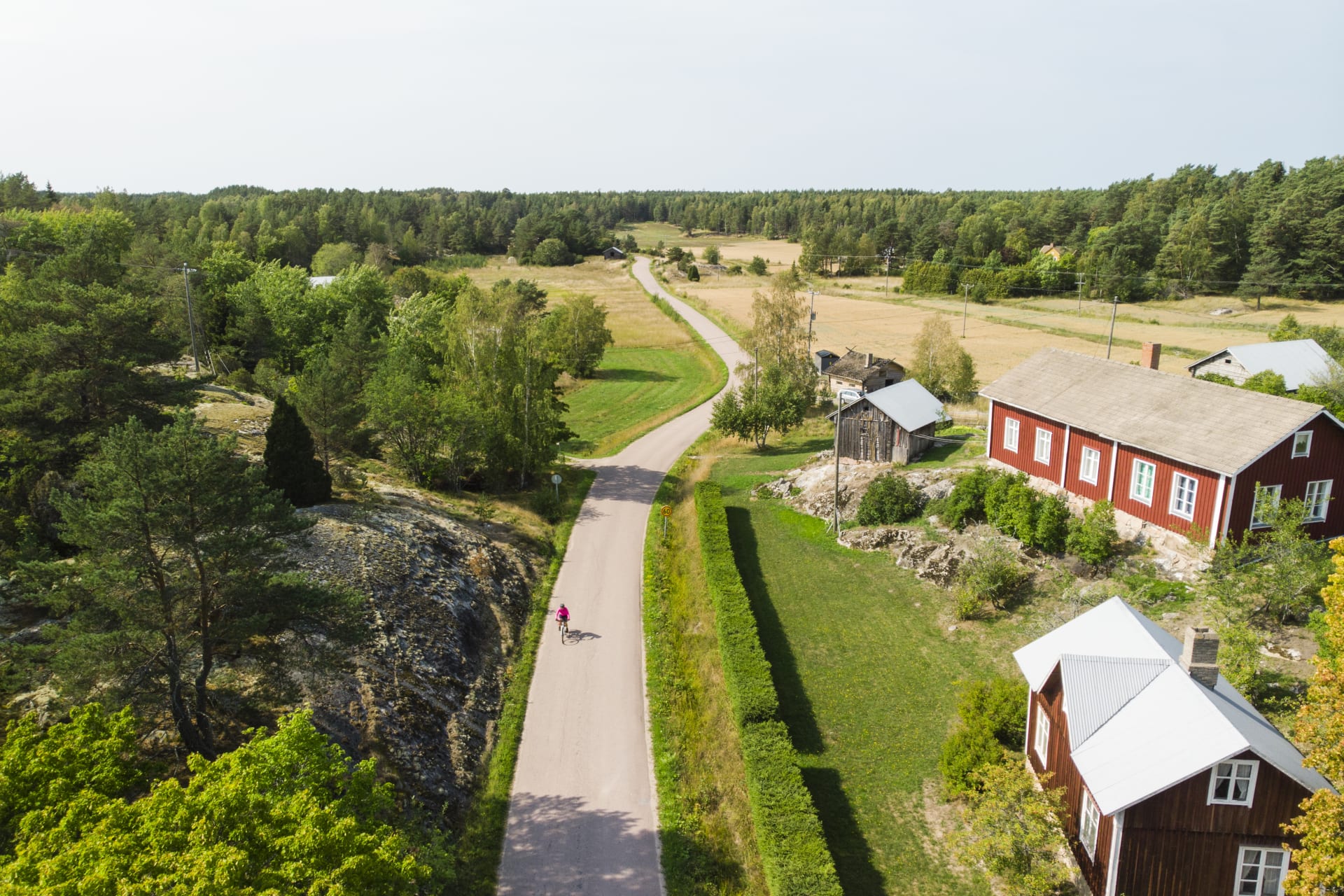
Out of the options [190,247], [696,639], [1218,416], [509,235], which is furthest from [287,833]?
[509,235]

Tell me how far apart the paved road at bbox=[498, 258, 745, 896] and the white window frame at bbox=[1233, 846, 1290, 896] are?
10.9 metres

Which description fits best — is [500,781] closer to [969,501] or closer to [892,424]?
[969,501]

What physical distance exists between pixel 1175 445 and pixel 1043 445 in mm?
6315

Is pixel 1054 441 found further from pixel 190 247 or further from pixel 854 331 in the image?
pixel 190 247

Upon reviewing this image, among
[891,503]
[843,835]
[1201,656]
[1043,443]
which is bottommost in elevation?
[843,835]

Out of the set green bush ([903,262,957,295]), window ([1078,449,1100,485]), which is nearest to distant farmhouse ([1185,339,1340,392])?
window ([1078,449,1100,485])

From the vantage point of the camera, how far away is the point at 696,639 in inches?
1035

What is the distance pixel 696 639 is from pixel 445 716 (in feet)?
27.9

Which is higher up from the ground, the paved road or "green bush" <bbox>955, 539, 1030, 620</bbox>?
"green bush" <bbox>955, 539, 1030, 620</bbox>

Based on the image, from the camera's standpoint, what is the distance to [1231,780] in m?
14.2

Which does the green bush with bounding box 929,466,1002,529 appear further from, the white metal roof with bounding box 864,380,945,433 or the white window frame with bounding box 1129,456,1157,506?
the white metal roof with bounding box 864,380,945,433

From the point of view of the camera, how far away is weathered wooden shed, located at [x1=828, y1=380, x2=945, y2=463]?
39.6 meters

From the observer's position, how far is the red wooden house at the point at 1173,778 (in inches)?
561

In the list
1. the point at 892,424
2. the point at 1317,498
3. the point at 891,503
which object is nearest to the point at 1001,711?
the point at 891,503
